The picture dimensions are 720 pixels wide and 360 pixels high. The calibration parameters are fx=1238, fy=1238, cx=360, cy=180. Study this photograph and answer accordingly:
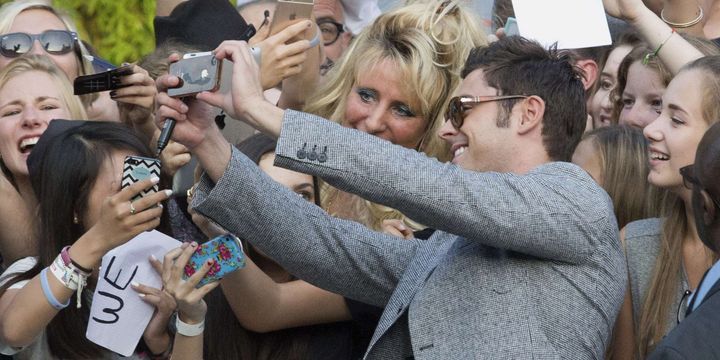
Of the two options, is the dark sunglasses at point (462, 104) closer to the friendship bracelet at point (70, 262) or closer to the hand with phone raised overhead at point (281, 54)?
the hand with phone raised overhead at point (281, 54)

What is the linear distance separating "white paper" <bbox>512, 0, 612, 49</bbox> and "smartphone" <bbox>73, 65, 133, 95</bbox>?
1.85m

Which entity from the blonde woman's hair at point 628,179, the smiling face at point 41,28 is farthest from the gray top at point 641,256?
the smiling face at point 41,28

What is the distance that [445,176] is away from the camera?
9.85 feet

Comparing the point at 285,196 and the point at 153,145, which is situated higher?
the point at 285,196

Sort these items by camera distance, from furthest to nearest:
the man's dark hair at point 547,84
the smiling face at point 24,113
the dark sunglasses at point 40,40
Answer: the dark sunglasses at point 40,40, the smiling face at point 24,113, the man's dark hair at point 547,84

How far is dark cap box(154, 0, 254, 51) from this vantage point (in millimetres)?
5109

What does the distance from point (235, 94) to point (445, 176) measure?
56cm

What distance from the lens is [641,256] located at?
12.9 ft

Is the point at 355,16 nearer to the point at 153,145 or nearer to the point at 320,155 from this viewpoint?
the point at 153,145

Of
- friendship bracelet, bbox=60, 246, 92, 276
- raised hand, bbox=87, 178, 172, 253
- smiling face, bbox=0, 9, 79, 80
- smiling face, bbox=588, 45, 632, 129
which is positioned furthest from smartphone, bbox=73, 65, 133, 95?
smiling face, bbox=588, 45, 632, 129

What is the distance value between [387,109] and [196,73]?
1.57 metres

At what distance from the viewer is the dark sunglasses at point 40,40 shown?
548 centimetres

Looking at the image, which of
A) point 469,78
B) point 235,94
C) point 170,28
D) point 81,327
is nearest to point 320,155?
point 235,94

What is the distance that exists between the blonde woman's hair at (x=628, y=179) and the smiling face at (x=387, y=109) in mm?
726
